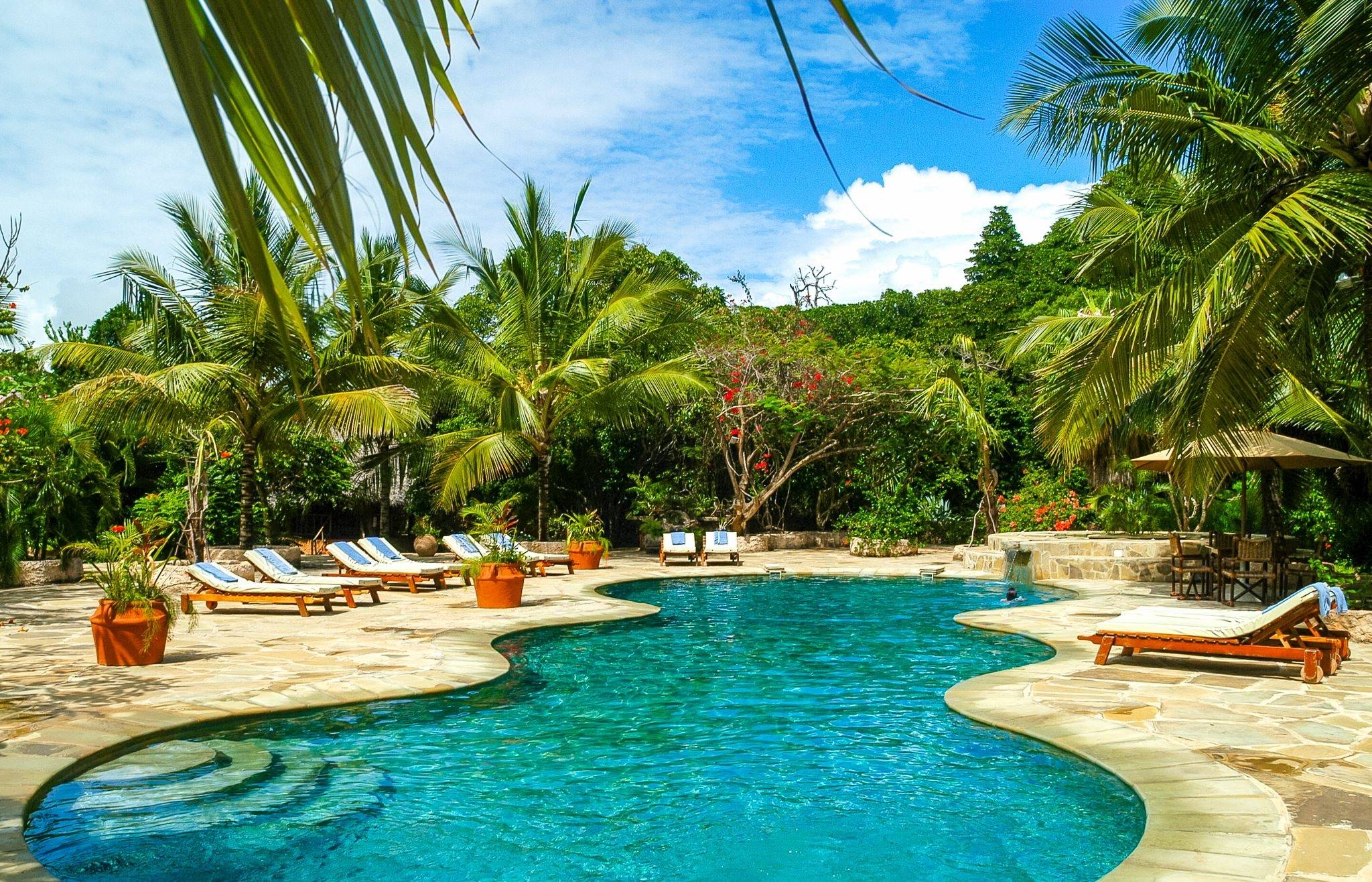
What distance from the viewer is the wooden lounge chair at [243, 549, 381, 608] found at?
12.1 m

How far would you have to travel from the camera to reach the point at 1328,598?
303 inches

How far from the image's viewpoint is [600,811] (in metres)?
5.52

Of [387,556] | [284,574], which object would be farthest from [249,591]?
[387,556]

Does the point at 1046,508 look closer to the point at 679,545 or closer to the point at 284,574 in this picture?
the point at 679,545

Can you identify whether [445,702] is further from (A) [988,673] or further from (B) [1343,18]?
(B) [1343,18]

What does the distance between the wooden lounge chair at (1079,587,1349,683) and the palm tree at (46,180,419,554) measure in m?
10.2

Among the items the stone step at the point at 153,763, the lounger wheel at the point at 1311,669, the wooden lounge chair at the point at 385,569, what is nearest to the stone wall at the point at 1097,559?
the lounger wheel at the point at 1311,669

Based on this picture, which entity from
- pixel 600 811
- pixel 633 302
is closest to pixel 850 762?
pixel 600 811

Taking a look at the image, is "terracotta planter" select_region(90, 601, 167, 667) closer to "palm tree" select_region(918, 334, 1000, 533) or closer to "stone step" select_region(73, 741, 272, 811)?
"stone step" select_region(73, 741, 272, 811)

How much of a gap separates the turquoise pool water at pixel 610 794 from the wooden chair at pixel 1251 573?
559cm

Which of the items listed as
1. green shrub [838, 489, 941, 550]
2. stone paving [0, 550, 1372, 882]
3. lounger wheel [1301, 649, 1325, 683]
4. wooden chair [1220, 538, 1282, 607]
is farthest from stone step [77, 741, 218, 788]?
green shrub [838, 489, 941, 550]

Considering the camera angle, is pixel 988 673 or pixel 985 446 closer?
pixel 988 673

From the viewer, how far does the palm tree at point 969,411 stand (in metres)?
19.2

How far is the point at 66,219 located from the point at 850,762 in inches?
Result: 228
